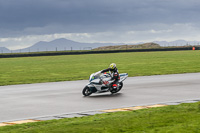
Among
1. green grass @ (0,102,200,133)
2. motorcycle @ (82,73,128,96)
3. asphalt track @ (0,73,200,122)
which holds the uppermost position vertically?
motorcycle @ (82,73,128,96)

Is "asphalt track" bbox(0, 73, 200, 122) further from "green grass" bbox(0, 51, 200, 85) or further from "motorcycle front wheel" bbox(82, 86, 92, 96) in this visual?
"green grass" bbox(0, 51, 200, 85)

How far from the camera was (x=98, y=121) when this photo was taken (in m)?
10.2

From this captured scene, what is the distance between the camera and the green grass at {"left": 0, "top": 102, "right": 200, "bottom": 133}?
8898 mm

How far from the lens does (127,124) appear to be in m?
9.55

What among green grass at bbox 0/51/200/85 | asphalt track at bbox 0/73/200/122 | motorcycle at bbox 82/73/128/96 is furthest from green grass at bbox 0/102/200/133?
green grass at bbox 0/51/200/85

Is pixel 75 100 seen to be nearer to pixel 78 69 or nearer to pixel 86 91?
pixel 86 91

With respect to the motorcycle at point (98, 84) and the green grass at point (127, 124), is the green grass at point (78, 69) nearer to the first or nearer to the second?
the motorcycle at point (98, 84)

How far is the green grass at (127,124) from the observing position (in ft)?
29.2

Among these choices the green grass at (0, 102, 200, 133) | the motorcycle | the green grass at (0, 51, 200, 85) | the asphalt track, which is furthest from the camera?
the green grass at (0, 51, 200, 85)

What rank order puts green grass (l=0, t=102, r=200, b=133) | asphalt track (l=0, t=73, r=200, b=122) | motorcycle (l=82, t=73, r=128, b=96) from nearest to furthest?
green grass (l=0, t=102, r=200, b=133) < asphalt track (l=0, t=73, r=200, b=122) < motorcycle (l=82, t=73, r=128, b=96)

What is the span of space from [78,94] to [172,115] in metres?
7.11

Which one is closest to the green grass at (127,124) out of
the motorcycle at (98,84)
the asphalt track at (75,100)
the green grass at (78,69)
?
the asphalt track at (75,100)

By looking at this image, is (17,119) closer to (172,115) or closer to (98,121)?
(98,121)

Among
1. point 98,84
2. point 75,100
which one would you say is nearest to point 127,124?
point 75,100
